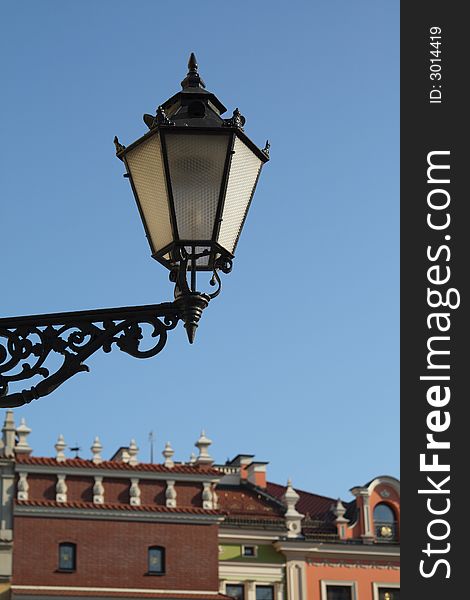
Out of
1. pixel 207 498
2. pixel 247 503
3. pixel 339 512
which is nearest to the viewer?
pixel 207 498

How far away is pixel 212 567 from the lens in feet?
111

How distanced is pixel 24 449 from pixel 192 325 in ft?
94.9

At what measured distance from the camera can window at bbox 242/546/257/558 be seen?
35062mm

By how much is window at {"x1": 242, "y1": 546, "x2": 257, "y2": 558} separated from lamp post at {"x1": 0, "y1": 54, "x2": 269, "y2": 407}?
30.8m

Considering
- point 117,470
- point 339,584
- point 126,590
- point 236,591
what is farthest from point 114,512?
point 339,584

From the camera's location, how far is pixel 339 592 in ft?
117

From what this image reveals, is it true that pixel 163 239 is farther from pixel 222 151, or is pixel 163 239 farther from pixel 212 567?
pixel 212 567

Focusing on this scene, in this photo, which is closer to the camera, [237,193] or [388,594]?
[237,193]

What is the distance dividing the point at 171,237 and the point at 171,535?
29.7m

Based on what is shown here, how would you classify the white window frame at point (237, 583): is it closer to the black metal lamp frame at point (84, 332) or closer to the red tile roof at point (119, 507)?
the red tile roof at point (119, 507)

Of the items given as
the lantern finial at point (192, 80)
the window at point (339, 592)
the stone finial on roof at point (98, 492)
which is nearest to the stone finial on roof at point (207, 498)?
the stone finial on roof at point (98, 492)

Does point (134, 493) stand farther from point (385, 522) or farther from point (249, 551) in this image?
point (385, 522)

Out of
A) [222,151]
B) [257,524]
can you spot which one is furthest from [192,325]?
[257,524]

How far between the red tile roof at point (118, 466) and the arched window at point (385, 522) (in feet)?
17.9
